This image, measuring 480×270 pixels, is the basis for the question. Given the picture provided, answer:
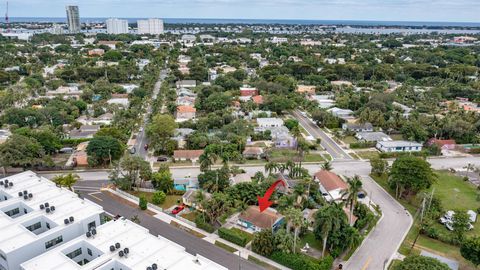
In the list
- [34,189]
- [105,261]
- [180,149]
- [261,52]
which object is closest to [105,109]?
[180,149]

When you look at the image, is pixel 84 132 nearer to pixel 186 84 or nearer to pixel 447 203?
pixel 186 84

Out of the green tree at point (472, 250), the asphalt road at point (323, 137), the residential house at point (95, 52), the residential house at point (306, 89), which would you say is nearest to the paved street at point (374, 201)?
the asphalt road at point (323, 137)

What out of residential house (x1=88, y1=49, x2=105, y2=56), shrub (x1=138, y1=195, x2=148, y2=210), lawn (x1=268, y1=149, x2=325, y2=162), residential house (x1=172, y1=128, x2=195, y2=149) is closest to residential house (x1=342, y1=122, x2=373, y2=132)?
lawn (x1=268, y1=149, x2=325, y2=162)

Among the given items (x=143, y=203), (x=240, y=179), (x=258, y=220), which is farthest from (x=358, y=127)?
(x=143, y=203)

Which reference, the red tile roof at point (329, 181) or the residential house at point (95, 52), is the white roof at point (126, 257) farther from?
the residential house at point (95, 52)

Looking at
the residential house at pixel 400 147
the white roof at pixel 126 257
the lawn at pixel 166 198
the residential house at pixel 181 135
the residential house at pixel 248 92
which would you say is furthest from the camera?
the residential house at pixel 248 92

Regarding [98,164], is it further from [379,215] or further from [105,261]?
[379,215]
